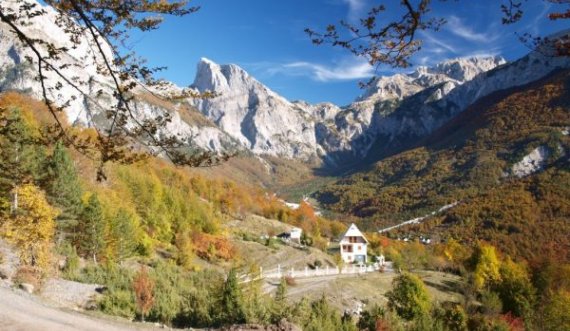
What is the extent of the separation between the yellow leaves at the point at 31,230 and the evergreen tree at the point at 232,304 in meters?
8.48

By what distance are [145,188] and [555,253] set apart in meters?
93.1

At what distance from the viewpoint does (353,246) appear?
251 ft

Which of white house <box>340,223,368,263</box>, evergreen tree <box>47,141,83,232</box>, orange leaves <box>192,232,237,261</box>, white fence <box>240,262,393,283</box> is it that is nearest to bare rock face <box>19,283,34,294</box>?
evergreen tree <box>47,141,83,232</box>

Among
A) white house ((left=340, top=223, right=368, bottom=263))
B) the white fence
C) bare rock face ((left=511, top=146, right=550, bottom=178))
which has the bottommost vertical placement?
the white fence

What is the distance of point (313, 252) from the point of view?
210 feet

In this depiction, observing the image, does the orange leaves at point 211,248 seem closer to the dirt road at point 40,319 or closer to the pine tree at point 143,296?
the pine tree at point 143,296

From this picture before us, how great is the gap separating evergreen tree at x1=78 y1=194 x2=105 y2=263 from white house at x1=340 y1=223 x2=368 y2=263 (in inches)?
1873

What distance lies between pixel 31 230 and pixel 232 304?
1056 cm

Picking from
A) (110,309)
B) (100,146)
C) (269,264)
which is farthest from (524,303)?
(100,146)

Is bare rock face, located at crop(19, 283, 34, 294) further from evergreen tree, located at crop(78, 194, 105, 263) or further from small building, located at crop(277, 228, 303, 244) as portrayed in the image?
small building, located at crop(277, 228, 303, 244)

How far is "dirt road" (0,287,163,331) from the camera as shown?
44.0ft

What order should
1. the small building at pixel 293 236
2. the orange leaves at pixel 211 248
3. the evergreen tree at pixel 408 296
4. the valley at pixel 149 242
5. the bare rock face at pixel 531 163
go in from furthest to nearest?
1. the bare rock face at pixel 531 163
2. the small building at pixel 293 236
3. the orange leaves at pixel 211 248
4. the evergreen tree at pixel 408 296
5. the valley at pixel 149 242

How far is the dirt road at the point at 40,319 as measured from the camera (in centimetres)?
1341

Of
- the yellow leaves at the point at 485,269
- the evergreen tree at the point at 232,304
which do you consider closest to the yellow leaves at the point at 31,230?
the evergreen tree at the point at 232,304
